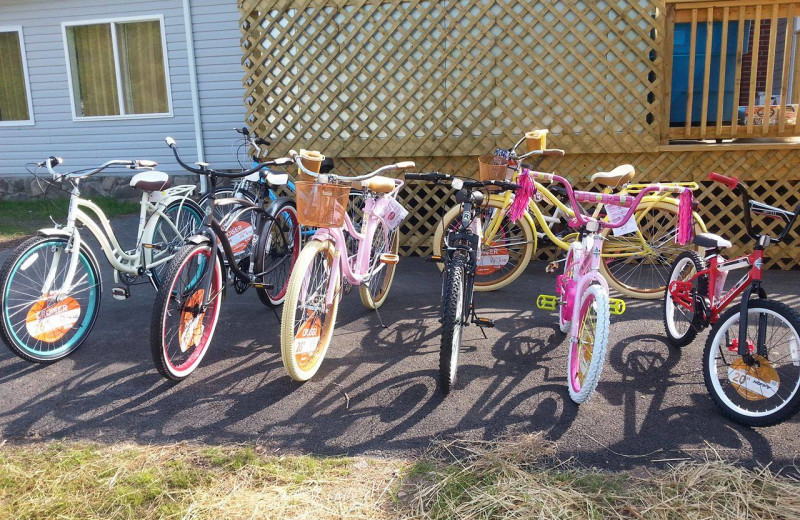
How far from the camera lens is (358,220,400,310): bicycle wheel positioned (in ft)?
14.3

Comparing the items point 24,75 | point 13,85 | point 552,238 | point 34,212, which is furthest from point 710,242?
point 13,85

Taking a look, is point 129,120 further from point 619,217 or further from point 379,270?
point 619,217

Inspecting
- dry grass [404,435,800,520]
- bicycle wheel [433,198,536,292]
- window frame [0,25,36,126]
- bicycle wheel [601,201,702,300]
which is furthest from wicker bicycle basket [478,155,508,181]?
window frame [0,25,36,126]

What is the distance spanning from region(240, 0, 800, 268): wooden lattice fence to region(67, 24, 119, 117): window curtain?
14.8 ft

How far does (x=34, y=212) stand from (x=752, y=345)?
9.50m

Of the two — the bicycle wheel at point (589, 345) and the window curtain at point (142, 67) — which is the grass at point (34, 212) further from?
the bicycle wheel at point (589, 345)

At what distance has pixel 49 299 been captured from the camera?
3.60m

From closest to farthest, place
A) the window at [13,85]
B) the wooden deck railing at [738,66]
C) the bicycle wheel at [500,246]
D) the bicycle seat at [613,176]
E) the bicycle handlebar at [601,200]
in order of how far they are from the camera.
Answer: the bicycle handlebar at [601,200] < the bicycle seat at [613,176] < the bicycle wheel at [500,246] < the wooden deck railing at [738,66] < the window at [13,85]

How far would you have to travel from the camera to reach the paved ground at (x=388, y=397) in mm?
2902

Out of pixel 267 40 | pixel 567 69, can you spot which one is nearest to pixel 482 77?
pixel 567 69

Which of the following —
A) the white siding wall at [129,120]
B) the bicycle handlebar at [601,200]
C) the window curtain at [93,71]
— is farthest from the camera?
the window curtain at [93,71]

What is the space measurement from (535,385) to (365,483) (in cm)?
129

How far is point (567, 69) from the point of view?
5922 mm

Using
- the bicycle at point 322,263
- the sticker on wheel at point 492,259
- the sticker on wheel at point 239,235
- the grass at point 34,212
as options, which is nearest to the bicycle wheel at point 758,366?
the bicycle at point 322,263
